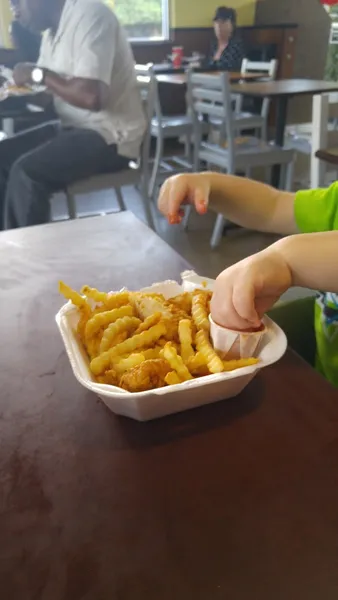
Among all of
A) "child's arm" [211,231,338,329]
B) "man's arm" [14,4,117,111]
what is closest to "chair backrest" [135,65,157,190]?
"man's arm" [14,4,117,111]

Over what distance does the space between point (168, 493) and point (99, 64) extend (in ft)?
6.51

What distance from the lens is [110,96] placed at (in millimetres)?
2186

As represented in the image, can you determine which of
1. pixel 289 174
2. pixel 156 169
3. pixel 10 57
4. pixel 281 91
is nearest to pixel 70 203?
pixel 10 57

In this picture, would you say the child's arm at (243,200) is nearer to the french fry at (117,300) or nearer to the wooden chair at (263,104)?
the french fry at (117,300)

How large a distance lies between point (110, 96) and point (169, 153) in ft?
7.29

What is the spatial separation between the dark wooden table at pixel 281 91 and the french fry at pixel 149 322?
8.85 ft

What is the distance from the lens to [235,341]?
56 cm

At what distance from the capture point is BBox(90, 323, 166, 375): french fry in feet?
1.77

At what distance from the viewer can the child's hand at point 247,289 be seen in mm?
544

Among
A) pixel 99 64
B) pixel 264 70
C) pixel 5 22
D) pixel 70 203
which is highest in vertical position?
pixel 5 22

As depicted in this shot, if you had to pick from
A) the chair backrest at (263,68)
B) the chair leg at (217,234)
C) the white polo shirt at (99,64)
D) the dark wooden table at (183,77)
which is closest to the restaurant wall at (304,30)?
the chair backrest at (263,68)

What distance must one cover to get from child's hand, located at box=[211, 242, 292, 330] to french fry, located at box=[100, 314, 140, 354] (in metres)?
0.09

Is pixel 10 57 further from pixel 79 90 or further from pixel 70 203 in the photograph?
pixel 70 203

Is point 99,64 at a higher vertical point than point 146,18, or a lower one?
lower
